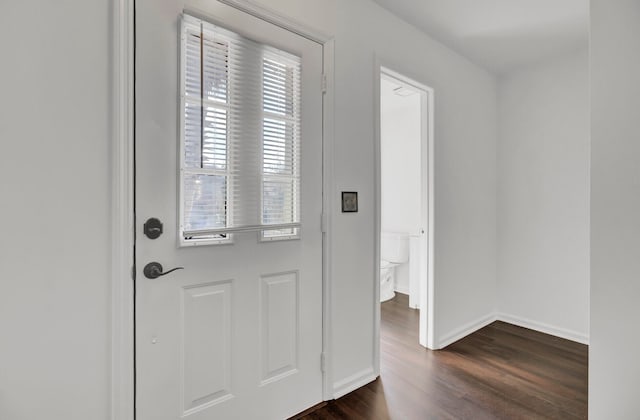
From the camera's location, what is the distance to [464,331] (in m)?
2.88

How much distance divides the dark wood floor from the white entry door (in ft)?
1.45

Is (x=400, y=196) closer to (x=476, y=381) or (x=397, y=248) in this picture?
(x=397, y=248)

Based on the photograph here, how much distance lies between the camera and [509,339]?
2.82 meters

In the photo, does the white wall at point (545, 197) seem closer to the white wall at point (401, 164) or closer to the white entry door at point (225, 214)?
the white wall at point (401, 164)

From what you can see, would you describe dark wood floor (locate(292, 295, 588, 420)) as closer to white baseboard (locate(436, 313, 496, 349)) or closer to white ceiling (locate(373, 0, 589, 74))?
white baseboard (locate(436, 313, 496, 349))

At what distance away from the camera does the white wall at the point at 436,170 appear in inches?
76.8

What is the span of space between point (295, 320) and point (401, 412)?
80cm

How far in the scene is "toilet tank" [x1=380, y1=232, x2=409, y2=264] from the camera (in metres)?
4.03

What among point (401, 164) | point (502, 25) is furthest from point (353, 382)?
point (401, 164)

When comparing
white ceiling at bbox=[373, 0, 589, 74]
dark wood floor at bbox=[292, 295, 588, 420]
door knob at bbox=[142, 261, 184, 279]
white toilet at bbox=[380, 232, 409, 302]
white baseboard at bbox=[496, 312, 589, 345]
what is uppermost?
white ceiling at bbox=[373, 0, 589, 74]

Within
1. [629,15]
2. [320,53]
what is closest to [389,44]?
[320,53]

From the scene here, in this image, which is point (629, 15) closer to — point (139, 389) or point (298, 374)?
point (298, 374)

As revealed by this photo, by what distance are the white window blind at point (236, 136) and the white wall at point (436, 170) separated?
0.32 m
